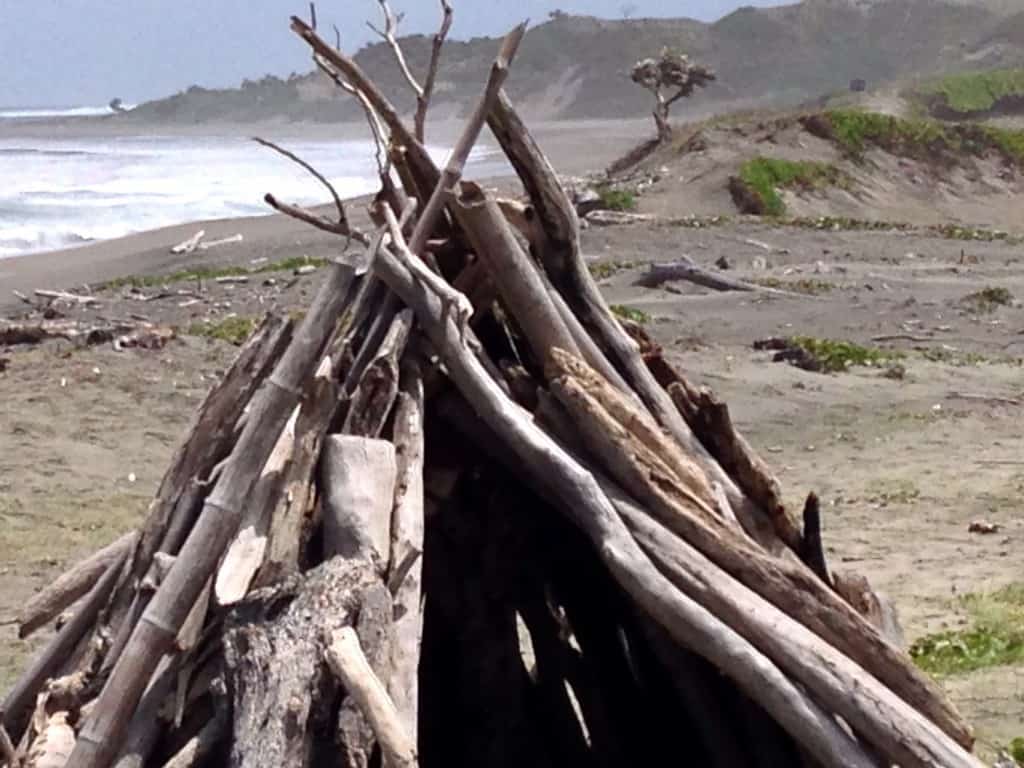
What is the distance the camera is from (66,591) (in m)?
5.22

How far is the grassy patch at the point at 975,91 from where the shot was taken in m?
48.1

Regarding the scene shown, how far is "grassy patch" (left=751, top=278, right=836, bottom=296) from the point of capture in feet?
60.7

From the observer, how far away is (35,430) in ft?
39.0

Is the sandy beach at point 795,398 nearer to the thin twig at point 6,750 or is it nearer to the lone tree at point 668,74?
the thin twig at point 6,750

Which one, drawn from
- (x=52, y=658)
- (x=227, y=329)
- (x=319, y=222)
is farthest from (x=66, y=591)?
(x=227, y=329)

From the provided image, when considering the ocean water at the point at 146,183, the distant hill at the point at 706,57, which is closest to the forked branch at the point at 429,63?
the ocean water at the point at 146,183

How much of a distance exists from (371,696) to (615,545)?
2.79ft

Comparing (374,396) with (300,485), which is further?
(374,396)

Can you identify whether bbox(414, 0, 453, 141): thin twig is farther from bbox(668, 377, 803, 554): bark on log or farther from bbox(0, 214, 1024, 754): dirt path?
bbox(0, 214, 1024, 754): dirt path

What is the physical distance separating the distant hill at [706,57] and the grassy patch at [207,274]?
65.6 meters

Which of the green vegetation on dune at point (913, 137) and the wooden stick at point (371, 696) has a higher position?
the wooden stick at point (371, 696)

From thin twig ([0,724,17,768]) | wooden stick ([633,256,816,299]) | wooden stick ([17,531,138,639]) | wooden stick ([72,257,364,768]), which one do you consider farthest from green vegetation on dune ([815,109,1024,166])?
thin twig ([0,724,17,768])

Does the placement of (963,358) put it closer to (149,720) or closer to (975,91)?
(149,720)

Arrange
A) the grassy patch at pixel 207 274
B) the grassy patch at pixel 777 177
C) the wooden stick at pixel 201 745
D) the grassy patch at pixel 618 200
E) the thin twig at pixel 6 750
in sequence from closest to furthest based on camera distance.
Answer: the wooden stick at pixel 201 745 → the thin twig at pixel 6 750 → the grassy patch at pixel 207 274 → the grassy patch at pixel 618 200 → the grassy patch at pixel 777 177
